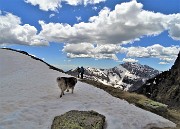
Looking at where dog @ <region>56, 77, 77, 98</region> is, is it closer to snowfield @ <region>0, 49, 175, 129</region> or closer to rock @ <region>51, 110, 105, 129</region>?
snowfield @ <region>0, 49, 175, 129</region>

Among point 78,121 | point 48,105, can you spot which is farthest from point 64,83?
point 78,121

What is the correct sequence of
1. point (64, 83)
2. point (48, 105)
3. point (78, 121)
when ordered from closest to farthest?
point (78, 121) → point (48, 105) → point (64, 83)

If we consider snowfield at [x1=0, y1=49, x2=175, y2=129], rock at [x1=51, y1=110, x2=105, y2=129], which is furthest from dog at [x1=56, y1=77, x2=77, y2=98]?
rock at [x1=51, y1=110, x2=105, y2=129]

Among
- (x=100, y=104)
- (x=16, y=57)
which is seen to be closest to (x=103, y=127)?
(x=100, y=104)

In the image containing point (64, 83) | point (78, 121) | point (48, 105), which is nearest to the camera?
point (78, 121)

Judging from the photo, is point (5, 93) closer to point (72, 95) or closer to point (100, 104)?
point (72, 95)

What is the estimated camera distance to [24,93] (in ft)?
97.0

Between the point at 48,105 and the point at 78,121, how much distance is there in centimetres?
529

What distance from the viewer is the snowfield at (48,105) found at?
71.4ft

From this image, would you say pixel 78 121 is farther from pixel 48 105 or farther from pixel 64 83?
pixel 64 83

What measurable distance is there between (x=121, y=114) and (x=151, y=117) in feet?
10.1

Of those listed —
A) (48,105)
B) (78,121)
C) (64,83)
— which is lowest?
(78,121)

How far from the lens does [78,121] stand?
21.2 metres

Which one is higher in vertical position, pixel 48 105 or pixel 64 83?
pixel 64 83
